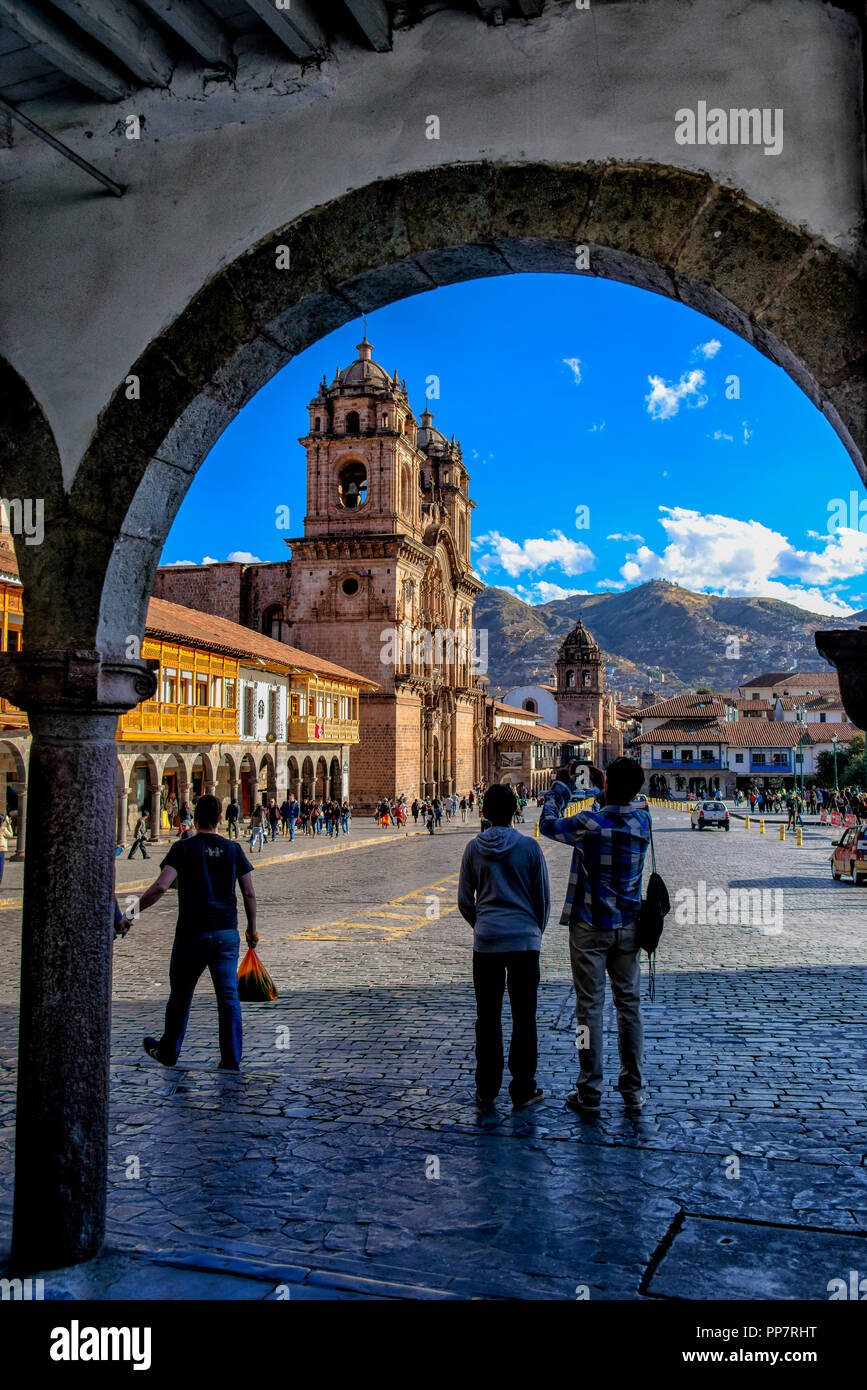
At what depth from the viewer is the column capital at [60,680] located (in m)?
3.26

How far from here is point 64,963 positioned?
10.4 feet

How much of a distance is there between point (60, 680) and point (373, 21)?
2.31 m

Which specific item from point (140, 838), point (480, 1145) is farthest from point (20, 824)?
point (480, 1145)

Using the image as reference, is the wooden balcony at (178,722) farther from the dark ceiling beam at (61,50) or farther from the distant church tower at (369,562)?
the dark ceiling beam at (61,50)

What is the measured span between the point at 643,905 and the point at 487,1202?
61.1 inches

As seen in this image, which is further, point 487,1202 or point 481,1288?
point 487,1202

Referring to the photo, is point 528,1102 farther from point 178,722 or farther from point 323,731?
point 323,731

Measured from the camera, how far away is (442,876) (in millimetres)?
17438

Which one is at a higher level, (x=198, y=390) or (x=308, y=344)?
(x=308, y=344)

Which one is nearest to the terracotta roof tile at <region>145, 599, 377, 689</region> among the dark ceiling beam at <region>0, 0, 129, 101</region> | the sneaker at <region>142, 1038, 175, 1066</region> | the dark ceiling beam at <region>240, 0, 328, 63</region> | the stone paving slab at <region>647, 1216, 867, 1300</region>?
the sneaker at <region>142, 1038, 175, 1066</region>

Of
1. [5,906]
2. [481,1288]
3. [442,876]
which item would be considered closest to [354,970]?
[481,1288]

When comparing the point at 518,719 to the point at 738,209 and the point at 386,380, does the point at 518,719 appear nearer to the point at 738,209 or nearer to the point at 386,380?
the point at 386,380

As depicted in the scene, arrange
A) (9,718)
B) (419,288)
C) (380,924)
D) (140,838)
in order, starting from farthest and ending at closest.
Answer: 1. (140,838)
2. (9,718)
3. (380,924)
4. (419,288)

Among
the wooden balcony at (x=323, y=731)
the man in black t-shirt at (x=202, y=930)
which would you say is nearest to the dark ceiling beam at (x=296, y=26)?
the man in black t-shirt at (x=202, y=930)
